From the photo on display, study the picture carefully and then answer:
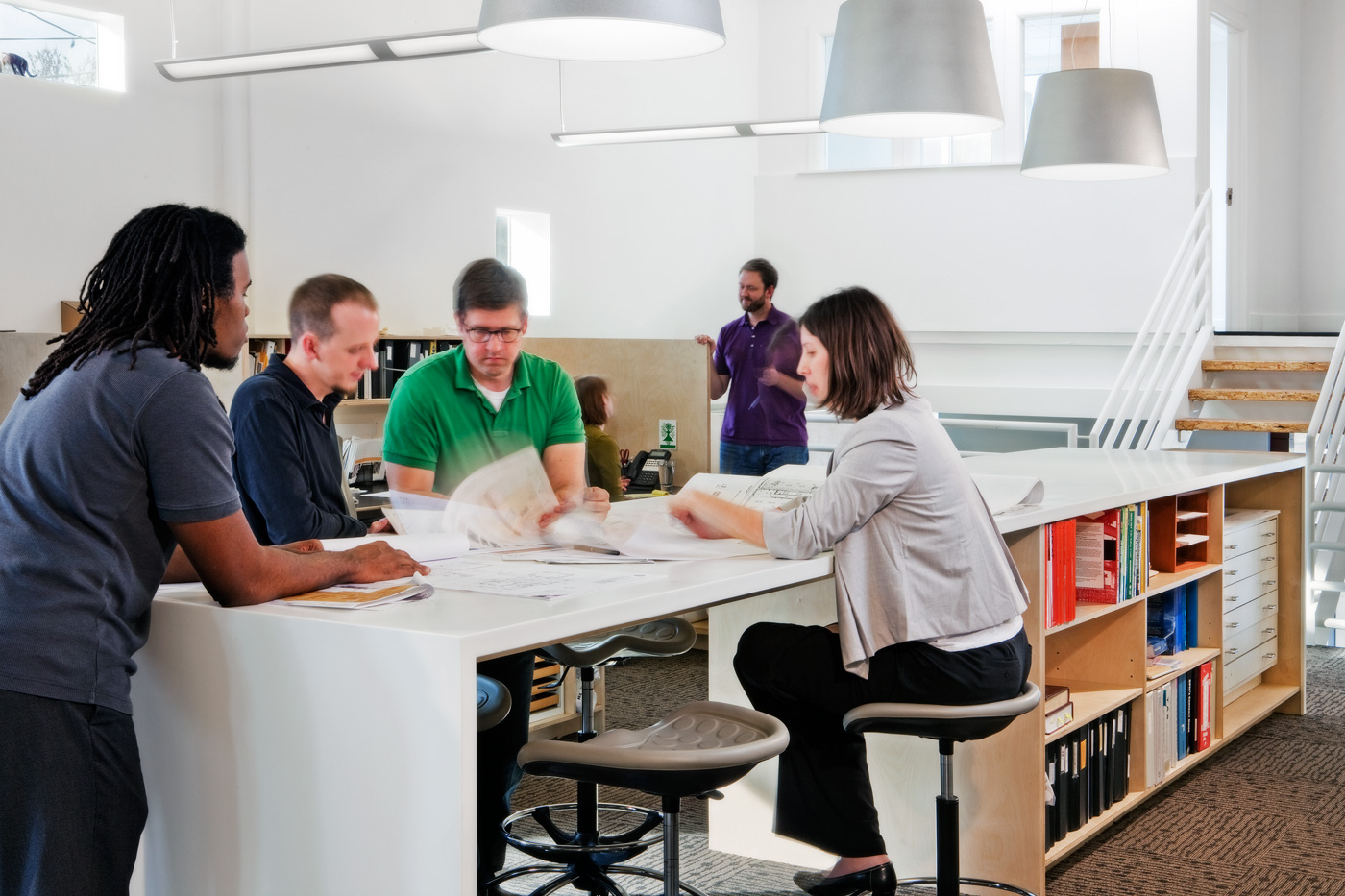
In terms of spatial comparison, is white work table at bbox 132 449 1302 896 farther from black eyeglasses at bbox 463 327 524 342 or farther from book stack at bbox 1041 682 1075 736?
book stack at bbox 1041 682 1075 736

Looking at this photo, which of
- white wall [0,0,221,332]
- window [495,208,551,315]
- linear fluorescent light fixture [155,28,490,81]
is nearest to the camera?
linear fluorescent light fixture [155,28,490,81]

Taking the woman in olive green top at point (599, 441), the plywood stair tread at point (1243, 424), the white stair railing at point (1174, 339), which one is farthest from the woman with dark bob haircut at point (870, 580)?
the plywood stair tread at point (1243, 424)

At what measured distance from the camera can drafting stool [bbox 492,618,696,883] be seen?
9.35 ft

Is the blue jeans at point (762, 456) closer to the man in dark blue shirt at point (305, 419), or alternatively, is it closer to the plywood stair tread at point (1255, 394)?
the plywood stair tread at point (1255, 394)

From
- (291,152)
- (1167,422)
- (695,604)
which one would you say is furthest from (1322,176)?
(695,604)

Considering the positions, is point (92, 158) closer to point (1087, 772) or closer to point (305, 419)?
point (305, 419)

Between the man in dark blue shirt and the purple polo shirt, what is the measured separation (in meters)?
3.75

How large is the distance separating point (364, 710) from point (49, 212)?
15.6 feet

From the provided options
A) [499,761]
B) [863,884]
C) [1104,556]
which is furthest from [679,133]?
[863,884]

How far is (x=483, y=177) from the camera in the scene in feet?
26.4

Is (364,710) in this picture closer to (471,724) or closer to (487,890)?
(471,724)

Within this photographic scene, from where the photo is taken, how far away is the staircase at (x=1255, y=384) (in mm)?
7426

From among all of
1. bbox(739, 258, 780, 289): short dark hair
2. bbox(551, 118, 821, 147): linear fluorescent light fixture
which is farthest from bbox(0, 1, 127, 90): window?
bbox(739, 258, 780, 289): short dark hair

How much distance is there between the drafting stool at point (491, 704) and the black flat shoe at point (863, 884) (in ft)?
2.54
